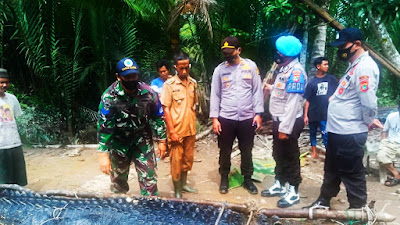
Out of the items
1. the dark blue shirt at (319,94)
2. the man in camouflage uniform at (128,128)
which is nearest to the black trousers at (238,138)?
the man in camouflage uniform at (128,128)

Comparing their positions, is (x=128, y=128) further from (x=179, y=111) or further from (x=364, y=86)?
(x=364, y=86)

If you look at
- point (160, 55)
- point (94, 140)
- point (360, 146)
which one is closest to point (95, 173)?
point (94, 140)

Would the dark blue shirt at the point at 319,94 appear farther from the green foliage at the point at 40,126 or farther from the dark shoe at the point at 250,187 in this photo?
the green foliage at the point at 40,126

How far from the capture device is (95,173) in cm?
473

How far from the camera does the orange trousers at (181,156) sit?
345 centimetres

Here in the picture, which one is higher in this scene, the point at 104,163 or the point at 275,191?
the point at 104,163

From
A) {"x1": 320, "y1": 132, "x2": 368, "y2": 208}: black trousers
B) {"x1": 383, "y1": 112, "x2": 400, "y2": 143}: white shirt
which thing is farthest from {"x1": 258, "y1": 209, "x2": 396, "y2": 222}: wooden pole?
{"x1": 383, "y1": 112, "x2": 400, "y2": 143}: white shirt

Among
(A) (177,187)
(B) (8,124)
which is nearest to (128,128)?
(A) (177,187)

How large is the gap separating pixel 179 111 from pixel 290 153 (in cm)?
136

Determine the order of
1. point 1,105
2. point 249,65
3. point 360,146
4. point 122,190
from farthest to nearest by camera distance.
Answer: point 249,65 < point 1,105 < point 122,190 < point 360,146

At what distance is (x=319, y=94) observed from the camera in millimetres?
4801

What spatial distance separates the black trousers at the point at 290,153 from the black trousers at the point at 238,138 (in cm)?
35

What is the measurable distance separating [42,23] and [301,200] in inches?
228

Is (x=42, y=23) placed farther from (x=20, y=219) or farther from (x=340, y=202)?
→ (x=340, y=202)
